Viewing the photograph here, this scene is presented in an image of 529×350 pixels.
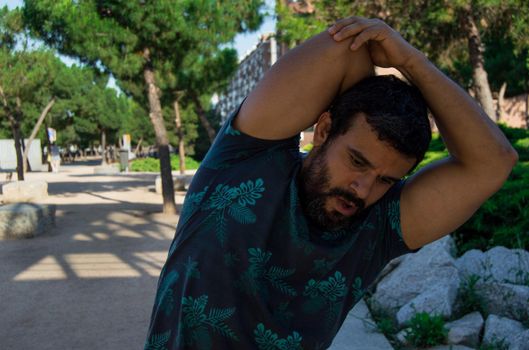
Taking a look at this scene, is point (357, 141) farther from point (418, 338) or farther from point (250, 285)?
point (418, 338)

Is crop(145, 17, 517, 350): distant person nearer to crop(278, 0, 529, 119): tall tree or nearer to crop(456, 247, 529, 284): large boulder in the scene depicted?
crop(456, 247, 529, 284): large boulder

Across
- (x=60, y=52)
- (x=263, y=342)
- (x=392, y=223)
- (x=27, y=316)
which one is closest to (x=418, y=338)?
(x=392, y=223)

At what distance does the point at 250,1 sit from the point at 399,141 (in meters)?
11.9

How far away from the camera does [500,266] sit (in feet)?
14.4

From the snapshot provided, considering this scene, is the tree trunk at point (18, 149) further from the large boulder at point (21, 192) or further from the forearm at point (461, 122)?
the forearm at point (461, 122)

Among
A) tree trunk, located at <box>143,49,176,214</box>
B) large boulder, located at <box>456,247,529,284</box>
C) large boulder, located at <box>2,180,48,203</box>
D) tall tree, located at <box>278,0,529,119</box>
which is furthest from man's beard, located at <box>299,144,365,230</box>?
large boulder, located at <box>2,180,48,203</box>

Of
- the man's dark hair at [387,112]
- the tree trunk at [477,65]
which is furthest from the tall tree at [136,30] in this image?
the man's dark hair at [387,112]

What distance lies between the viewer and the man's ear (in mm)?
1431

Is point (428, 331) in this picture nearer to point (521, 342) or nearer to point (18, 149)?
point (521, 342)

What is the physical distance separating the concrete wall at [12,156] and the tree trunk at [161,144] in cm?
2584

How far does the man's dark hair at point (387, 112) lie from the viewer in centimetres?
137

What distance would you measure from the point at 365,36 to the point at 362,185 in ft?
1.12

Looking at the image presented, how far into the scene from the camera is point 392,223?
1613mm

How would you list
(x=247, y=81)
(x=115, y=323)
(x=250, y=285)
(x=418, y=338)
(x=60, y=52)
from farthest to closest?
1. (x=247, y=81)
2. (x=60, y=52)
3. (x=115, y=323)
4. (x=418, y=338)
5. (x=250, y=285)
